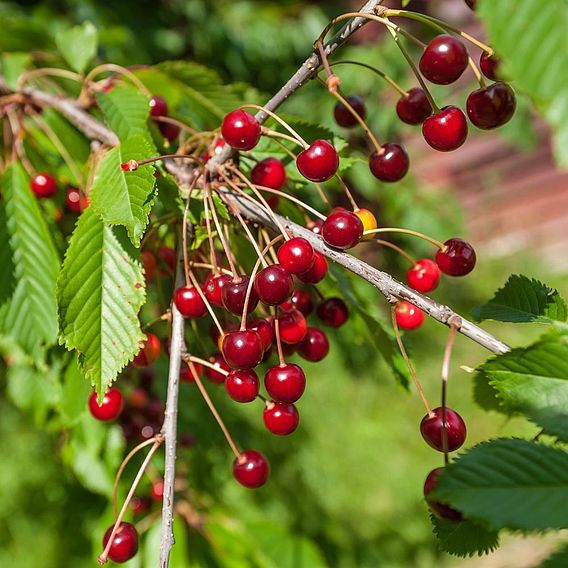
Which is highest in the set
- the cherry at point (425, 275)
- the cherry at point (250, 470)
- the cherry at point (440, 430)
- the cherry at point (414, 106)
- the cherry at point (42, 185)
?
the cherry at point (42, 185)

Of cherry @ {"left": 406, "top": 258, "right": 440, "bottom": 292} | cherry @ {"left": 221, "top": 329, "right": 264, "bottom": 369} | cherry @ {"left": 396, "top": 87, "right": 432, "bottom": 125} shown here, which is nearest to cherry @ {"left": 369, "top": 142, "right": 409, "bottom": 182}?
cherry @ {"left": 396, "top": 87, "right": 432, "bottom": 125}

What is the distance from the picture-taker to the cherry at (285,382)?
3.11 ft

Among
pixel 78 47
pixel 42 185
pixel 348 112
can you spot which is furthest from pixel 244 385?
pixel 78 47

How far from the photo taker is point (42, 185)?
144cm

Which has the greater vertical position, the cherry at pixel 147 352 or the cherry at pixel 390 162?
the cherry at pixel 390 162

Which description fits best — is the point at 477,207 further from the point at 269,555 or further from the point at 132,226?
the point at 132,226

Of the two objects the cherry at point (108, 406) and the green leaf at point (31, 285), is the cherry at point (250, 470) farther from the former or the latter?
the green leaf at point (31, 285)

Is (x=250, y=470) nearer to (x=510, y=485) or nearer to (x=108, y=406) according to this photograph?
(x=108, y=406)

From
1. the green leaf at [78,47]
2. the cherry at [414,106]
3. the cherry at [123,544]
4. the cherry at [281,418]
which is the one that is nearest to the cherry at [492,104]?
the cherry at [414,106]

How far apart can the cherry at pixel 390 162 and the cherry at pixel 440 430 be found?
403 millimetres

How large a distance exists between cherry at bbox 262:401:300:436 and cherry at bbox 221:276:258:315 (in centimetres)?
17

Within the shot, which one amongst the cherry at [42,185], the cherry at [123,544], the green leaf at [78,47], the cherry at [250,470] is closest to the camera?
the cherry at [123,544]

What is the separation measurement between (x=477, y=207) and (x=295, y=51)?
8.93ft

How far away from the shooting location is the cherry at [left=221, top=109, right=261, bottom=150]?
3.17ft
